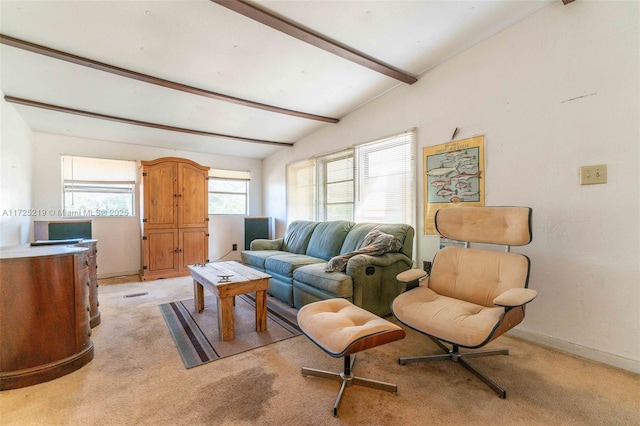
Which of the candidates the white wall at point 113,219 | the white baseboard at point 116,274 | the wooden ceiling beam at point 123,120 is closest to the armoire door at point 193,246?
the white wall at point 113,219

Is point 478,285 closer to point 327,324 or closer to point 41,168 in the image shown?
point 327,324

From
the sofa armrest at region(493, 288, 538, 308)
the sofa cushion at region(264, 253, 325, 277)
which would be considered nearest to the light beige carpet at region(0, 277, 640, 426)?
the sofa armrest at region(493, 288, 538, 308)

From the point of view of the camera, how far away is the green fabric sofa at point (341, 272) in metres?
2.62

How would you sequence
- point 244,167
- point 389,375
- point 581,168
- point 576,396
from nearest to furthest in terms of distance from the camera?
point 576,396 → point 389,375 → point 581,168 → point 244,167

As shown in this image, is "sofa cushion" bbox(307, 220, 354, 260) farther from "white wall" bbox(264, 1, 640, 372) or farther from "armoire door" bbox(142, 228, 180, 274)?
"armoire door" bbox(142, 228, 180, 274)

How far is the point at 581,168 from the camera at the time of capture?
206 cm

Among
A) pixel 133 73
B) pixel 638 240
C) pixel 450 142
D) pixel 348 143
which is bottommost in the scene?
pixel 638 240

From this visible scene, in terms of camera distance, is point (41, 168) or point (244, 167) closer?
point (41, 168)

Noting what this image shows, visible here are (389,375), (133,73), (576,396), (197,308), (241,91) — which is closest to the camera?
(576,396)

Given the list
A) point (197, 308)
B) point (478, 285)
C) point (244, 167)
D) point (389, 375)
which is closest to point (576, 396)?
point (478, 285)

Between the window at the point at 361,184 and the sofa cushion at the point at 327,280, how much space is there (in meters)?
1.13

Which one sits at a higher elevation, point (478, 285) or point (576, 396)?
point (478, 285)

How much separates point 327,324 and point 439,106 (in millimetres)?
2493

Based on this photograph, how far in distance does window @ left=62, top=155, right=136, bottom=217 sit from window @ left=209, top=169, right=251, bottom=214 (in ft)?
4.39
